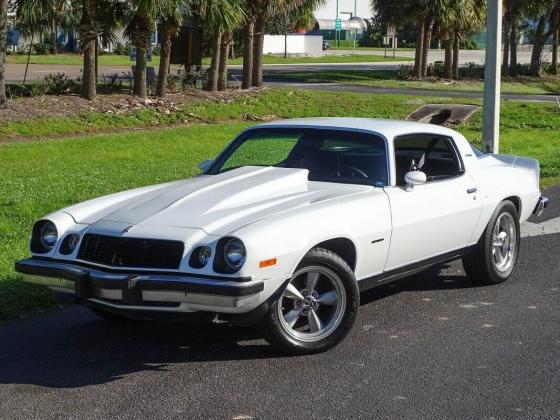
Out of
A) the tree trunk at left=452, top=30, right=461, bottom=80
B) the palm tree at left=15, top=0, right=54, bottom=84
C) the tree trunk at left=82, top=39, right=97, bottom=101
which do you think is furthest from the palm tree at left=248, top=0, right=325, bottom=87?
the tree trunk at left=452, top=30, right=461, bottom=80

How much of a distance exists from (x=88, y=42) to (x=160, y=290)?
17676 millimetres

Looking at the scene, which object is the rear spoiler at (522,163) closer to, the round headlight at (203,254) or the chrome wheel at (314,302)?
the chrome wheel at (314,302)

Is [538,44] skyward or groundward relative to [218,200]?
skyward

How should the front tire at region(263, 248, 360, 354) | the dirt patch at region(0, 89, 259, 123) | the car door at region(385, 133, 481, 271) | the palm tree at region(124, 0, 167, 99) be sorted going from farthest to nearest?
the palm tree at region(124, 0, 167, 99)
the dirt patch at region(0, 89, 259, 123)
the car door at region(385, 133, 481, 271)
the front tire at region(263, 248, 360, 354)

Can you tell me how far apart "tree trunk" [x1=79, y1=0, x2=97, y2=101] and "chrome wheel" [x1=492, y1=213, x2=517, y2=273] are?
15.9m

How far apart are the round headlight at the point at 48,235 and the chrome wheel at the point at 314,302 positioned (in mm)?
1535

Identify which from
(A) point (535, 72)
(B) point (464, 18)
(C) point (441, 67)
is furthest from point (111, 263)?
(A) point (535, 72)

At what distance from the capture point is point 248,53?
92.5ft

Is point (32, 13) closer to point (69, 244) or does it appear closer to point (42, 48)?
point (69, 244)

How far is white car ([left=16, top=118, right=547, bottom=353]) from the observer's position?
5.82m

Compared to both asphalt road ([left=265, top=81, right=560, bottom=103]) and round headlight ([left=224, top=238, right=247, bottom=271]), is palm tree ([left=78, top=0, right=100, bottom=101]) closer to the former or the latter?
asphalt road ([left=265, top=81, right=560, bottom=103])

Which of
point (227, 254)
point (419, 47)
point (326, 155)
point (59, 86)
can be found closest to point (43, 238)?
point (227, 254)

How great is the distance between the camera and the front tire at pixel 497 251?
8.02 meters

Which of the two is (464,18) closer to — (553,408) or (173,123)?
(173,123)
